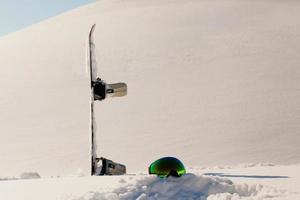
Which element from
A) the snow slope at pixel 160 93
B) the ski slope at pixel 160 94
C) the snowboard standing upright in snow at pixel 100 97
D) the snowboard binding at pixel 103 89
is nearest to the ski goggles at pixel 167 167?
the snowboard standing upright in snow at pixel 100 97

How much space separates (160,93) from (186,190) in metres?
12.7

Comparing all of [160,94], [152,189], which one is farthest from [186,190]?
[160,94]

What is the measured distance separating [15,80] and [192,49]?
25.2ft

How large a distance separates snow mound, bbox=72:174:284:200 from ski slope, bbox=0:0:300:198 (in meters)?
1.69

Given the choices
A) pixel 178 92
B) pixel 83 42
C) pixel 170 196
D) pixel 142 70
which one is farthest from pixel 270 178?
pixel 83 42

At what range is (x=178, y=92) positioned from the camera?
18172mm

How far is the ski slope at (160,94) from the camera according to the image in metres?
13.3

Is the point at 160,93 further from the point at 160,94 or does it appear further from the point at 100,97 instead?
the point at 100,97

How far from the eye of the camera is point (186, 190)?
560 centimetres

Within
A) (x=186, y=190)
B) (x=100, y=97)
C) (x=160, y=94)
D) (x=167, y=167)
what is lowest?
(x=186, y=190)

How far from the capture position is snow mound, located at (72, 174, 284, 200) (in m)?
5.21

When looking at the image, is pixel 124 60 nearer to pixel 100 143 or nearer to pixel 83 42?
pixel 83 42

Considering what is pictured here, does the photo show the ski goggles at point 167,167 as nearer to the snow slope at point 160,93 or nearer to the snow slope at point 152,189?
the snow slope at point 152,189

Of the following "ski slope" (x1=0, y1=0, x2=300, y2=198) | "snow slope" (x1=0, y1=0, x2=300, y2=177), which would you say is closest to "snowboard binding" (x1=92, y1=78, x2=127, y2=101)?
"ski slope" (x1=0, y1=0, x2=300, y2=198)
